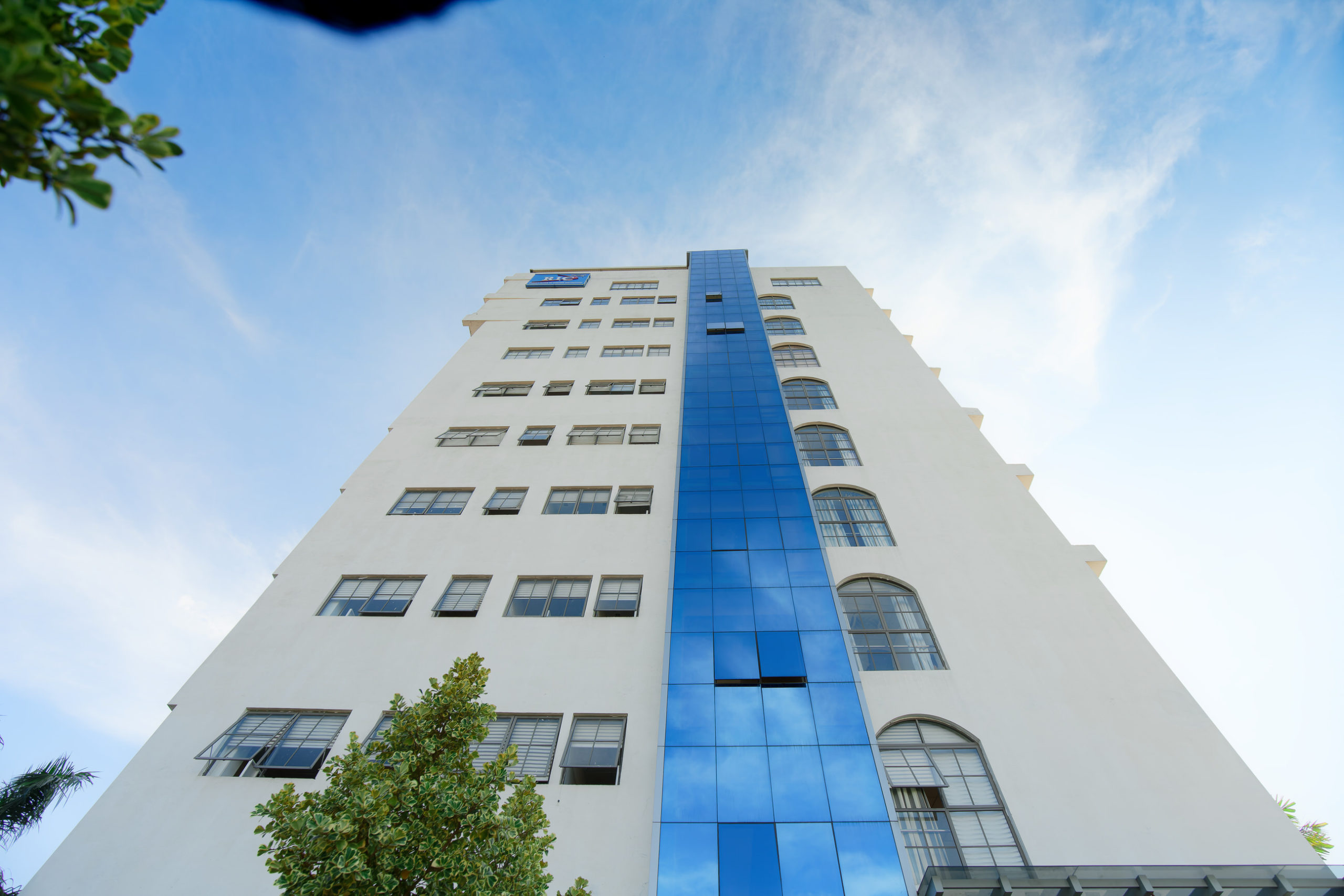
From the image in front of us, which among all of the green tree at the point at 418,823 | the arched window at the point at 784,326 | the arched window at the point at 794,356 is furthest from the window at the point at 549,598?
the arched window at the point at 784,326

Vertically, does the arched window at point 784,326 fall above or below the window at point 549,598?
above

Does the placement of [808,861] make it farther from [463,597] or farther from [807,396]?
[807,396]

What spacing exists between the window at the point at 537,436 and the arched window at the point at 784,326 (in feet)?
41.5

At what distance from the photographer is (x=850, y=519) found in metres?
18.9

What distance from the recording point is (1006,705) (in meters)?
13.5

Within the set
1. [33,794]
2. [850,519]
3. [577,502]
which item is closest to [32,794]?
[33,794]

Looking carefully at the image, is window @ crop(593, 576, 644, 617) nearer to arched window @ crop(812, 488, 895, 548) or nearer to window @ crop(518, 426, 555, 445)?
arched window @ crop(812, 488, 895, 548)

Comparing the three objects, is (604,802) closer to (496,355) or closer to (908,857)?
(908,857)

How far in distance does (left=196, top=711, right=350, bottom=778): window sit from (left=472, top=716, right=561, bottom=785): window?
354cm

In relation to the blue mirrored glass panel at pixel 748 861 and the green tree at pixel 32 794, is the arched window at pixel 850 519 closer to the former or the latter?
the blue mirrored glass panel at pixel 748 861

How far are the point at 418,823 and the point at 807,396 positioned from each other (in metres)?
21.3

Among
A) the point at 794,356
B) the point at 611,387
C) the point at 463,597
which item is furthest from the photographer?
the point at 794,356

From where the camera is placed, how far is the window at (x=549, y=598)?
16.1 m

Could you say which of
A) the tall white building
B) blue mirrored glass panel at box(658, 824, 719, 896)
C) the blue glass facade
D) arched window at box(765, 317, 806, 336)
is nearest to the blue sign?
arched window at box(765, 317, 806, 336)
